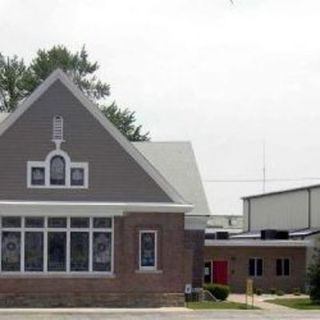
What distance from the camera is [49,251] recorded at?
37.8 metres

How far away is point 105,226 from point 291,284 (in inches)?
962

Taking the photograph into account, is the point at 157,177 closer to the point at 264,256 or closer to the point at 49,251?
the point at 49,251

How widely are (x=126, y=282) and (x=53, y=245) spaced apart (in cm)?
322

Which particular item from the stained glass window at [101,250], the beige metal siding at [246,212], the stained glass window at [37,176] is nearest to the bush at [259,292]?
the stained glass window at [101,250]

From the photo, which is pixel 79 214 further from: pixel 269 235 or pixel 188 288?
pixel 269 235

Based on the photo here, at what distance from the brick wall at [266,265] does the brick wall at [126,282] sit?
21.1 meters

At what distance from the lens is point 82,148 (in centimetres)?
3853

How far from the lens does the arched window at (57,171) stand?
38438 mm

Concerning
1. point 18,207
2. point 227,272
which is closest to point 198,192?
point 18,207

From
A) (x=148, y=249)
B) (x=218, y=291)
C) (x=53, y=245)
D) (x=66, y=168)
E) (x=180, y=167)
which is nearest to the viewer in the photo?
(x=53, y=245)

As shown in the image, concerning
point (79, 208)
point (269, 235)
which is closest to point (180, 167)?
point (79, 208)

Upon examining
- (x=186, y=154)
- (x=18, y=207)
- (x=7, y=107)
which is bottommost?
(x=18, y=207)

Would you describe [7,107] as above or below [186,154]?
above

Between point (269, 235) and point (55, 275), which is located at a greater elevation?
point (269, 235)
